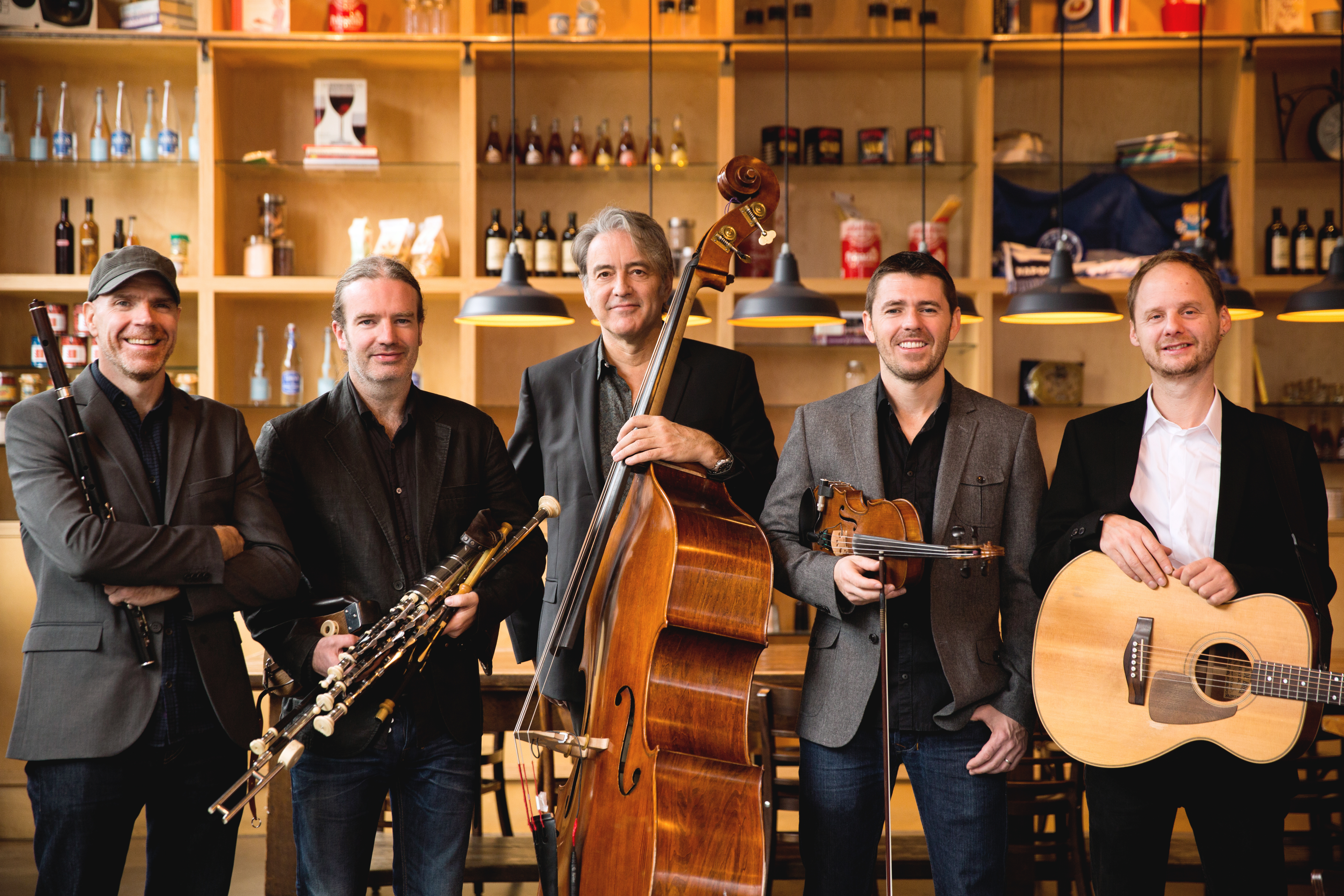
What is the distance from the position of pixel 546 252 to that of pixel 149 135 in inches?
80.1

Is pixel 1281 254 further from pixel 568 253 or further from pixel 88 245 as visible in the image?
pixel 88 245

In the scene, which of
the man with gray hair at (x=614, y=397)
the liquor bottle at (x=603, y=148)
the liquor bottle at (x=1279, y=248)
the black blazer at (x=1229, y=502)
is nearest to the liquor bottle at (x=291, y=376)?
the liquor bottle at (x=603, y=148)

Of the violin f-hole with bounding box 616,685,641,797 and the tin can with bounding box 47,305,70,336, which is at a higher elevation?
the tin can with bounding box 47,305,70,336

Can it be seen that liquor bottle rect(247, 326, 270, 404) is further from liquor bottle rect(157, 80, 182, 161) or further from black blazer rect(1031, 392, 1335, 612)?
black blazer rect(1031, 392, 1335, 612)

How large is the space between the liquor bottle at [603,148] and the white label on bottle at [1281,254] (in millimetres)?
3223

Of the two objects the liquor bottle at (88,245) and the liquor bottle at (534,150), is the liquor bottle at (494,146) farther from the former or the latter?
the liquor bottle at (88,245)

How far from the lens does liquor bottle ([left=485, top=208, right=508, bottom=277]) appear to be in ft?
16.6

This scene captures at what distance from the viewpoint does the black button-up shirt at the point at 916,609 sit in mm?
2078

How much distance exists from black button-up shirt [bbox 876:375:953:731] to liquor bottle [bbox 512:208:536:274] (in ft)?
10.2

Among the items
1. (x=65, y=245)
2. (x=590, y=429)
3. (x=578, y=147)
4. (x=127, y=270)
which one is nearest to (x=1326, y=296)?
(x=590, y=429)

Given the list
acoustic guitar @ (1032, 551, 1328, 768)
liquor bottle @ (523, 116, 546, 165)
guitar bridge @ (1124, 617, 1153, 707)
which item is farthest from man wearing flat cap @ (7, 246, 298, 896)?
liquor bottle @ (523, 116, 546, 165)

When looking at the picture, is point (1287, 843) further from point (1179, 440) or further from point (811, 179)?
point (811, 179)

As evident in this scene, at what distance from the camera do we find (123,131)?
5.15 m

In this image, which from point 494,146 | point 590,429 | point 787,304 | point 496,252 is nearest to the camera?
point 590,429
